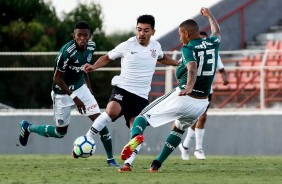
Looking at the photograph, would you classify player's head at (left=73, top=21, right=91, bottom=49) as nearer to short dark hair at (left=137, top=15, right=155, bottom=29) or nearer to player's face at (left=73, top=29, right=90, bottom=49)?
player's face at (left=73, top=29, right=90, bottom=49)

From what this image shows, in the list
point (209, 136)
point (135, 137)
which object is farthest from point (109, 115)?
point (209, 136)

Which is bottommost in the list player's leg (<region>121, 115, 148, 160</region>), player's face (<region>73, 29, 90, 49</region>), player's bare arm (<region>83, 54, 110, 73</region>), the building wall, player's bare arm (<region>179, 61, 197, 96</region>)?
the building wall

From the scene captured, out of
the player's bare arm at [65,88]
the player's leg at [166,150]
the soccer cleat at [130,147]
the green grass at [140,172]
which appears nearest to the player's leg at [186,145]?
the green grass at [140,172]

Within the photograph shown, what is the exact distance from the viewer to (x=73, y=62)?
53.7 ft

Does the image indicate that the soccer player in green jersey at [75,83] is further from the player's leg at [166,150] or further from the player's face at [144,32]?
the player's leg at [166,150]

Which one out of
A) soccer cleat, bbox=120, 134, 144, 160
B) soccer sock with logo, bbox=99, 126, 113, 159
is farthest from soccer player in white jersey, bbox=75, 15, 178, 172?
soccer cleat, bbox=120, 134, 144, 160

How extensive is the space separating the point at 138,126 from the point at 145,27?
161cm

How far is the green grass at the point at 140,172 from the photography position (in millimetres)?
12992

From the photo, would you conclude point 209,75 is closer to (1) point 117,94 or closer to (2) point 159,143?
(1) point 117,94

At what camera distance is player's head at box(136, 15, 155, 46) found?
598 inches

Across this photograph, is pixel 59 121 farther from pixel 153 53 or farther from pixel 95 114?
pixel 153 53

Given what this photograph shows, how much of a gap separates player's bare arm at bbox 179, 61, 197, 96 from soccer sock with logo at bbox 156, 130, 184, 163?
0.86 m

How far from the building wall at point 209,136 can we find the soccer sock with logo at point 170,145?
27.2 ft

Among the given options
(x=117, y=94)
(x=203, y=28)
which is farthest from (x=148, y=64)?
(x=203, y=28)
